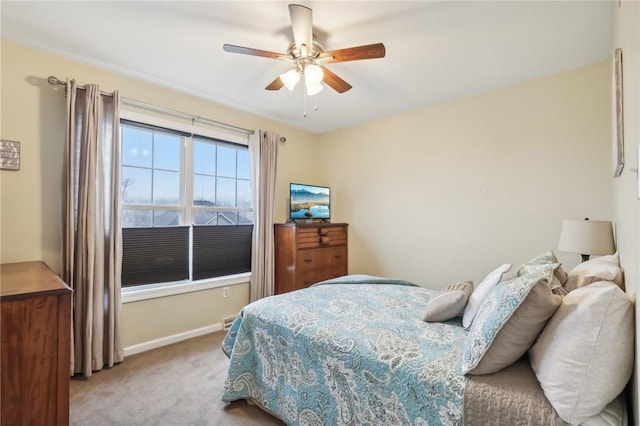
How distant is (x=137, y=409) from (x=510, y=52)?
3740 millimetres

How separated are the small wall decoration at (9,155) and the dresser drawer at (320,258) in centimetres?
261

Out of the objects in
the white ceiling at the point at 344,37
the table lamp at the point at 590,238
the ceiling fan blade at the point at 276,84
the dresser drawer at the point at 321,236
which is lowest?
the dresser drawer at the point at 321,236

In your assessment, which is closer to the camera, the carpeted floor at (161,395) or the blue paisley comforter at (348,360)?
the blue paisley comforter at (348,360)

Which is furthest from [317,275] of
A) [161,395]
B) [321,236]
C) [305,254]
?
[161,395]

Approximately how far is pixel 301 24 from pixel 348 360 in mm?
1923

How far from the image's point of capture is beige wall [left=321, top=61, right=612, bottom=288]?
261cm

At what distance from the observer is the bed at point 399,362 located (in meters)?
1.07

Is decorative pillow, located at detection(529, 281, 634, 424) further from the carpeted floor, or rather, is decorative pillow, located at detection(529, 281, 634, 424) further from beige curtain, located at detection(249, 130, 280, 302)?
beige curtain, located at detection(249, 130, 280, 302)

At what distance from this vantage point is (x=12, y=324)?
1304 millimetres

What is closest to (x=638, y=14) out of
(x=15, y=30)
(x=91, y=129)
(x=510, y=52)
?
(x=510, y=52)

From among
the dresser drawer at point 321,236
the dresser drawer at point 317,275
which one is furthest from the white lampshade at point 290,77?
the dresser drawer at point 317,275

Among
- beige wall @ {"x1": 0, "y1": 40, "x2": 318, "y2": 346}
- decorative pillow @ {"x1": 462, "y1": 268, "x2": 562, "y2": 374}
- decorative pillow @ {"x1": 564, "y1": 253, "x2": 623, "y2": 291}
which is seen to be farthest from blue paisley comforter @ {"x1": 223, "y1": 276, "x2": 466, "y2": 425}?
beige wall @ {"x1": 0, "y1": 40, "x2": 318, "y2": 346}

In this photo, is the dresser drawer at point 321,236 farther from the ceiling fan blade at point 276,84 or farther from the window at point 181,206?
the ceiling fan blade at point 276,84

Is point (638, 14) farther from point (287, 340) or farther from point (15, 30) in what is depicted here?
point (15, 30)
